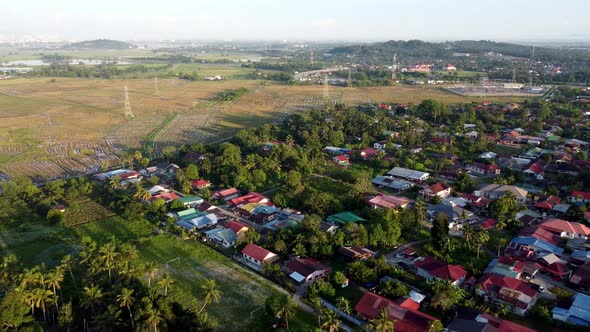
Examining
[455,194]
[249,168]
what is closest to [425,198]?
[455,194]

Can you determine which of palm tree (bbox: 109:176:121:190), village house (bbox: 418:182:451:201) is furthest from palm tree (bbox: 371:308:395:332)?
palm tree (bbox: 109:176:121:190)

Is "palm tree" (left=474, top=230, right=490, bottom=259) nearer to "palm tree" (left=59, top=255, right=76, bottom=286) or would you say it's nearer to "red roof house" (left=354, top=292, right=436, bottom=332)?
"red roof house" (left=354, top=292, right=436, bottom=332)

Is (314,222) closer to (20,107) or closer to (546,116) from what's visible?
(546,116)

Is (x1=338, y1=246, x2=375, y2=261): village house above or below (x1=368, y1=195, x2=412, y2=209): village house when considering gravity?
below

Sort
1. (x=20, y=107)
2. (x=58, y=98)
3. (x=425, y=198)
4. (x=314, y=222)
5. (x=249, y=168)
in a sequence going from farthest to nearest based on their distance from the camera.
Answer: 1. (x=58, y=98)
2. (x=20, y=107)
3. (x=249, y=168)
4. (x=425, y=198)
5. (x=314, y=222)

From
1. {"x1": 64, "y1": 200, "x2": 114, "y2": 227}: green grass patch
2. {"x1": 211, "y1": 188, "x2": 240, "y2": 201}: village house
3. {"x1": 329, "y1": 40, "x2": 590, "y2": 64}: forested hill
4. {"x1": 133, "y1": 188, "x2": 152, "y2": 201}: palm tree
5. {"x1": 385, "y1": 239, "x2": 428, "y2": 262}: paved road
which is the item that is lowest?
{"x1": 385, "y1": 239, "x2": 428, "y2": 262}: paved road

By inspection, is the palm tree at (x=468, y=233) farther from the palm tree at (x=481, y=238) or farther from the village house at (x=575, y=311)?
the village house at (x=575, y=311)

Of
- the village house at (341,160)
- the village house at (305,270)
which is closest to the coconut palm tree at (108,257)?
the village house at (305,270)
